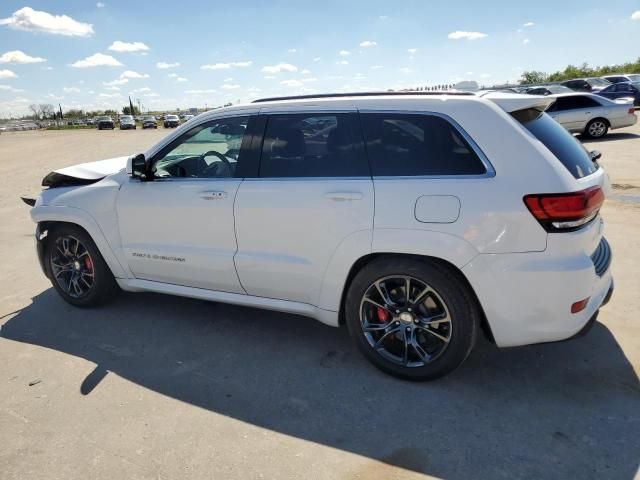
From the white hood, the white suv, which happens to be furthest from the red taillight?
the white hood

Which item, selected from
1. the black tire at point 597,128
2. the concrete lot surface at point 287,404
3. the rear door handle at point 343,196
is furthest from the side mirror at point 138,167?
the black tire at point 597,128

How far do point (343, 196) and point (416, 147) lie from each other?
55cm

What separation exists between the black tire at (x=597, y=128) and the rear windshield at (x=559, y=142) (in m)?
13.5

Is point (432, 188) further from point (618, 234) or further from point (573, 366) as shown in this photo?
point (618, 234)

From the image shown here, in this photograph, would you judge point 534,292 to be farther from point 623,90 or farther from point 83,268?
point 623,90

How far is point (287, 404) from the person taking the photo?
3.01 m

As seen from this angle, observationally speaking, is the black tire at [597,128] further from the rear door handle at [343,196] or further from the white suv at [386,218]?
the rear door handle at [343,196]

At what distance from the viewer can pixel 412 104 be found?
3.05 m

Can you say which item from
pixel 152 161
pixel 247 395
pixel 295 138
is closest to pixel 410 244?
pixel 295 138

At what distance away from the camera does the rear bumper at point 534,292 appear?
270 cm

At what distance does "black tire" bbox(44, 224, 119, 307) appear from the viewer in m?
4.34

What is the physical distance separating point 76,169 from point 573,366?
A: 176 inches

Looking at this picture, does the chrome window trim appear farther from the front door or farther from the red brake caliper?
the front door

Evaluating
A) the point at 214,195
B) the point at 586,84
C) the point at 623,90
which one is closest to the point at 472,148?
the point at 214,195
